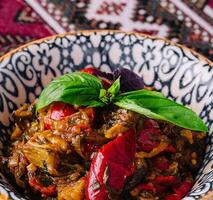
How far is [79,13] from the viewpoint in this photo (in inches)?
148

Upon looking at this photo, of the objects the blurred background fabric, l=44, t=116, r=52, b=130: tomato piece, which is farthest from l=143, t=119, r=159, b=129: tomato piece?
the blurred background fabric

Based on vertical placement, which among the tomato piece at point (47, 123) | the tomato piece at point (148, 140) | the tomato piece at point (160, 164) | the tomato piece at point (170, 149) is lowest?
the tomato piece at point (160, 164)

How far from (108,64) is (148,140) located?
753mm

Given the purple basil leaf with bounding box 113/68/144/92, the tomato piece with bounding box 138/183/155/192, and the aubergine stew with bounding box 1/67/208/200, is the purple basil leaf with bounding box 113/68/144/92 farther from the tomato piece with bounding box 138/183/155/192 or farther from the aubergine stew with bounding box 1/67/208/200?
the tomato piece with bounding box 138/183/155/192

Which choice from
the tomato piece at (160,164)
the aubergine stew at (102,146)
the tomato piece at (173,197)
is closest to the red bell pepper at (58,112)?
the aubergine stew at (102,146)

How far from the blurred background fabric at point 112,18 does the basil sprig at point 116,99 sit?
1454 mm

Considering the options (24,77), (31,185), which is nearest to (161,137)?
(31,185)

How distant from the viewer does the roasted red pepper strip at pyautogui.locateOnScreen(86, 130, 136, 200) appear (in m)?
1.96

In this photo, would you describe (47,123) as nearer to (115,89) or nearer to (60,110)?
(60,110)

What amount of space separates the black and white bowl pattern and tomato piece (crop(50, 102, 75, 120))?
0.38m

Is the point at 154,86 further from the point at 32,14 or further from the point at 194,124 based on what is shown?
the point at 32,14

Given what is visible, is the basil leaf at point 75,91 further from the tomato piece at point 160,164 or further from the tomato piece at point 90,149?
the tomato piece at point 160,164

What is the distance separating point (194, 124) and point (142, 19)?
175cm

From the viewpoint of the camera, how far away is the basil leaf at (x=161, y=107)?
208 cm
